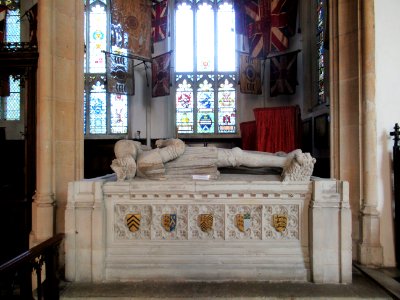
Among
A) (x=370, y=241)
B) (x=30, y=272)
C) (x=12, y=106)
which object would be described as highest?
(x=12, y=106)

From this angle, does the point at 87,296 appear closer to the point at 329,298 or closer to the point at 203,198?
the point at 203,198

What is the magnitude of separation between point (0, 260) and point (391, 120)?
5051mm

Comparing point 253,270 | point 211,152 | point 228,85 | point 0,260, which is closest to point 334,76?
point 211,152

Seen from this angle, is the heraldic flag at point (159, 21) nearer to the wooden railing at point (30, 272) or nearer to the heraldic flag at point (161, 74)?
the heraldic flag at point (161, 74)

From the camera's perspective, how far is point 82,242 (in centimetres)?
257

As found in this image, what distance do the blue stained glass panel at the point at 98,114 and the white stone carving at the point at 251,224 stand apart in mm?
7321

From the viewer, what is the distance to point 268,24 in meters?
6.94

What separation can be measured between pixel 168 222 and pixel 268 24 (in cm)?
581

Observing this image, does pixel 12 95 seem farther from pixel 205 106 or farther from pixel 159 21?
pixel 205 106

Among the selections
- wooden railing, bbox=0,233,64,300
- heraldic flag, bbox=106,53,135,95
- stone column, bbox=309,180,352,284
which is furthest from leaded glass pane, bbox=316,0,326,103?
wooden railing, bbox=0,233,64,300

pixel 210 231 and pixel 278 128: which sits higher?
pixel 278 128

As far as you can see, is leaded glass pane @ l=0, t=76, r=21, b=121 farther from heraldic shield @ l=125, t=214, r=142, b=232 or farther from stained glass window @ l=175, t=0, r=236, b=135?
heraldic shield @ l=125, t=214, r=142, b=232

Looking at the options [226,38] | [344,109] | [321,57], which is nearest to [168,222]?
[344,109]

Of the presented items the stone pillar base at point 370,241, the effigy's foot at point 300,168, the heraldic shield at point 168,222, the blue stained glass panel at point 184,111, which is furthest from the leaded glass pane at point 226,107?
the heraldic shield at point 168,222
